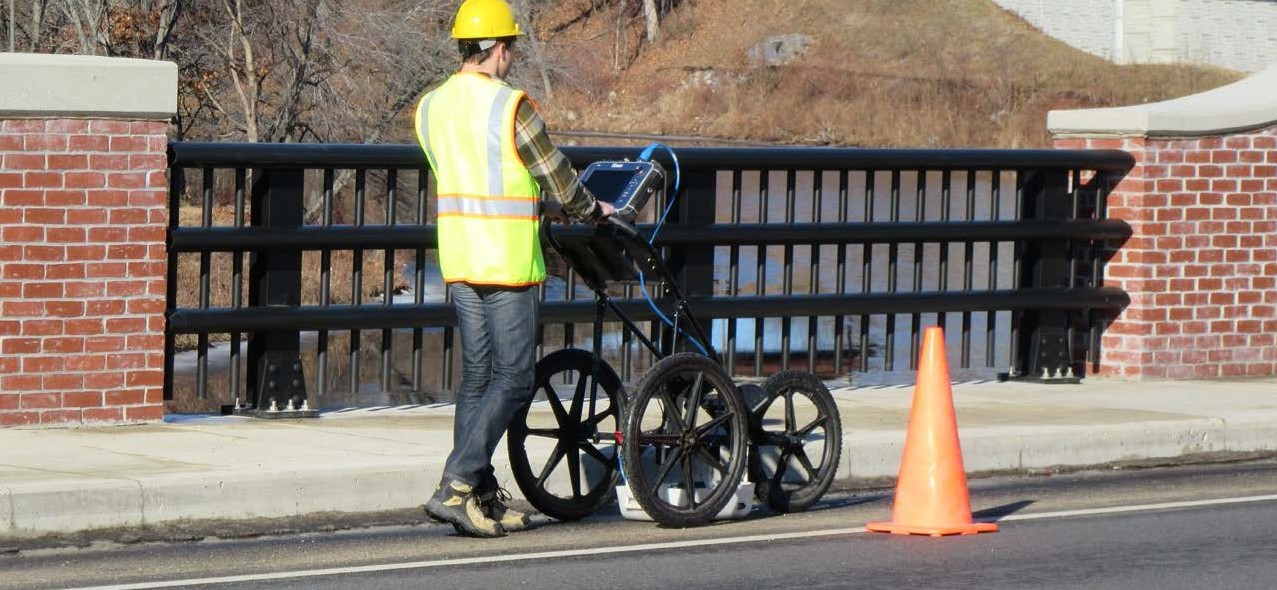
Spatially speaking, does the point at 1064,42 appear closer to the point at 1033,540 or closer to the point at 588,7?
the point at 588,7

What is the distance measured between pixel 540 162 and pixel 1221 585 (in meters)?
2.81

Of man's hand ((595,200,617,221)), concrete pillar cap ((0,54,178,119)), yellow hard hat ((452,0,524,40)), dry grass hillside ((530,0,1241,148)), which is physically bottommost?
man's hand ((595,200,617,221))

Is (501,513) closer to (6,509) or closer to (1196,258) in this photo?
(6,509)

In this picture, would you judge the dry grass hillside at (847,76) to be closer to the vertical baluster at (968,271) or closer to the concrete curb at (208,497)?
the vertical baluster at (968,271)

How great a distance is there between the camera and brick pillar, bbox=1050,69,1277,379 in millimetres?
13000

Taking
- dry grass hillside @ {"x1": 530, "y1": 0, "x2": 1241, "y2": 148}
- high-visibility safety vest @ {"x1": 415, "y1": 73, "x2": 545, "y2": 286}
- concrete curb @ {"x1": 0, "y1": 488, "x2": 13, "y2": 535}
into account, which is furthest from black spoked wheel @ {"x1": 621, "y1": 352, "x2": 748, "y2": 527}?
dry grass hillside @ {"x1": 530, "y1": 0, "x2": 1241, "y2": 148}

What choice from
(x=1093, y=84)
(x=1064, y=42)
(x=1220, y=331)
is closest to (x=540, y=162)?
(x=1220, y=331)

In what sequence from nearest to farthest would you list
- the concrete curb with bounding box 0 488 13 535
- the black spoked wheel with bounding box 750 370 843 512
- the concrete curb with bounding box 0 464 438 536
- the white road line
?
the white road line < the concrete curb with bounding box 0 488 13 535 < the concrete curb with bounding box 0 464 438 536 < the black spoked wheel with bounding box 750 370 843 512

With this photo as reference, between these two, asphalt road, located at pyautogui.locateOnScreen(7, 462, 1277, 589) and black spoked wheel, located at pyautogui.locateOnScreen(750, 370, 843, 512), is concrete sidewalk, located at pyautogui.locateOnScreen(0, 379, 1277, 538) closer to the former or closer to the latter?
asphalt road, located at pyautogui.locateOnScreen(7, 462, 1277, 589)

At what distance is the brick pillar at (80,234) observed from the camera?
9.60 metres

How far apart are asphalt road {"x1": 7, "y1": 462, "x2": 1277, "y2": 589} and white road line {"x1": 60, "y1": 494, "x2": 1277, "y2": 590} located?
11 millimetres

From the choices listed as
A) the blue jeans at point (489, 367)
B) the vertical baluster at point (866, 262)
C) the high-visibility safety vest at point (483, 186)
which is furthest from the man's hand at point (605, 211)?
the vertical baluster at point (866, 262)

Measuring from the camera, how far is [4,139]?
31.3 feet

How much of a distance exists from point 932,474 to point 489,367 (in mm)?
1751
